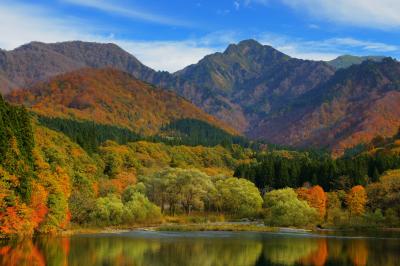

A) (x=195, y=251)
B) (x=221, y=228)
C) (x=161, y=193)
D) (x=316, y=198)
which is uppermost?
(x=161, y=193)

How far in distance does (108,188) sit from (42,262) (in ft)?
286

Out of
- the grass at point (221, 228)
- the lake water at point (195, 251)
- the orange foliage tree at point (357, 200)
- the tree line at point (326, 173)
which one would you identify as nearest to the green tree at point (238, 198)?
the orange foliage tree at point (357, 200)

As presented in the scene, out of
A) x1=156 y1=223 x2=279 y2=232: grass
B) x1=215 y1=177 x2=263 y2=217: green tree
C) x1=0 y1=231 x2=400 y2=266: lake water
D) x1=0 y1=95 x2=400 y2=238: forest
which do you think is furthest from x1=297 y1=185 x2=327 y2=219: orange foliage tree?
x1=0 y1=231 x2=400 y2=266: lake water

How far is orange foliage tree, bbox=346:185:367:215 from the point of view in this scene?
5522 inches

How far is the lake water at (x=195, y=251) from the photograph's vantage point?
64.9 meters

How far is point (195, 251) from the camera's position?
76.0m

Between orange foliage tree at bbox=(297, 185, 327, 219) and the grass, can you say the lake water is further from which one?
orange foliage tree at bbox=(297, 185, 327, 219)

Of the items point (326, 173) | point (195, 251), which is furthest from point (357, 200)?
point (195, 251)

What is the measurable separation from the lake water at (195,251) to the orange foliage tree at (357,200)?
45215 mm

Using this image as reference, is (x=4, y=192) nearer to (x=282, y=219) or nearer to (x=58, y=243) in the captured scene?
(x=58, y=243)

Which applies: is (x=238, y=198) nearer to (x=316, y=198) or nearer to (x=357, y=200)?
(x=316, y=198)

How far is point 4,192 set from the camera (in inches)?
3162

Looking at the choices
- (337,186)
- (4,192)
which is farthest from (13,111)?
(337,186)

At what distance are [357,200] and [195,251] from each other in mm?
77101
